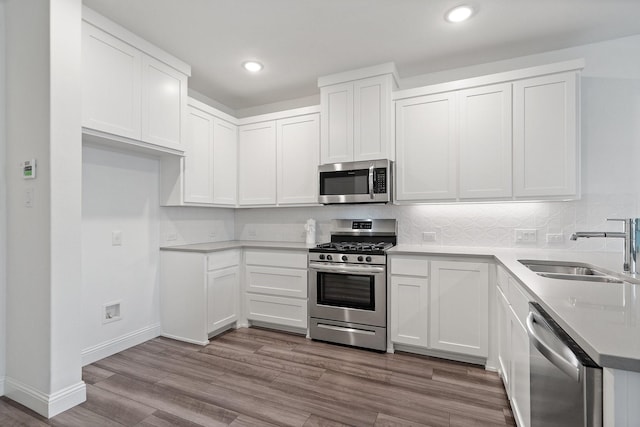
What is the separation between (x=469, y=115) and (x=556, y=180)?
2.85 feet

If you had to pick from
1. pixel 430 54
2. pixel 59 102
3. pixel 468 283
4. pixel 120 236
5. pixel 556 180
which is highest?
pixel 430 54

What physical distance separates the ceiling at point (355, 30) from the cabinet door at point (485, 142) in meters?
0.46

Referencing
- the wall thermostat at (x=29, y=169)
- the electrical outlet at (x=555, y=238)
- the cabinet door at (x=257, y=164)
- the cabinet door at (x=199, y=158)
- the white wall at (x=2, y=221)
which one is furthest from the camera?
the cabinet door at (x=257, y=164)

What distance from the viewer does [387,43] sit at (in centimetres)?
270

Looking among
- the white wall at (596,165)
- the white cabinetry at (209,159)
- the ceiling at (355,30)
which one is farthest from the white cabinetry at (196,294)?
the white wall at (596,165)

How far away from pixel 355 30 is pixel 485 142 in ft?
4.75

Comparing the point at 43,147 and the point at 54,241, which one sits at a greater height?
the point at 43,147

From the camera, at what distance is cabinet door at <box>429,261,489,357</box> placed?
2477 mm

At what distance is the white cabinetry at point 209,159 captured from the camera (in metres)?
3.18

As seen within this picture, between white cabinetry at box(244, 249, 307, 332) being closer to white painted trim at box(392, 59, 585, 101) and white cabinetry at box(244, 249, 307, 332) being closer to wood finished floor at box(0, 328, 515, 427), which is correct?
wood finished floor at box(0, 328, 515, 427)

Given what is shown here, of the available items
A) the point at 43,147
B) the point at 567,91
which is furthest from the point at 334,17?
the point at 43,147

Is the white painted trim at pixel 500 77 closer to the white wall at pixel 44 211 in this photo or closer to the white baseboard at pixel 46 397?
the white wall at pixel 44 211

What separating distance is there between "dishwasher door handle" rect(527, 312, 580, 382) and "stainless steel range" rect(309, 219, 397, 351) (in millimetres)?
1627

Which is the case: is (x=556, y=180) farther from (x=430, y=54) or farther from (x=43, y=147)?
(x=43, y=147)
